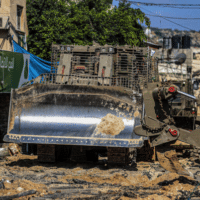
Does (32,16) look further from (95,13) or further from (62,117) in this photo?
(62,117)

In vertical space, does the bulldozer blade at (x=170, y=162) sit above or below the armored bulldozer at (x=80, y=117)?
below

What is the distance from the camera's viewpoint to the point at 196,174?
753 centimetres

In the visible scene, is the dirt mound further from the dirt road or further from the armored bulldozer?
the dirt road

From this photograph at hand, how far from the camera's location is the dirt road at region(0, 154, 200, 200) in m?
5.45

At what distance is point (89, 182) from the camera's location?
6.41m

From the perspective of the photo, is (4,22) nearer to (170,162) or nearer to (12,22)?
(12,22)

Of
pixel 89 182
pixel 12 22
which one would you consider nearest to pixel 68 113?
pixel 89 182

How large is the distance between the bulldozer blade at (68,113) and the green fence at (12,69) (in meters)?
3.67

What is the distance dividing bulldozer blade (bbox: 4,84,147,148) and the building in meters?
8.56

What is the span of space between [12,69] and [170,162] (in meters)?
8.10

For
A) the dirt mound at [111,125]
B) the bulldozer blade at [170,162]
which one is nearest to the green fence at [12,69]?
the dirt mound at [111,125]

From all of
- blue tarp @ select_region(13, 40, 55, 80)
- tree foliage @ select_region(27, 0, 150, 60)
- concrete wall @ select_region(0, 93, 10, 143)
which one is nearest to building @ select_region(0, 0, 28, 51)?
blue tarp @ select_region(13, 40, 55, 80)

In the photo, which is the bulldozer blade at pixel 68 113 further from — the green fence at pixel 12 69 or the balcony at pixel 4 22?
the balcony at pixel 4 22

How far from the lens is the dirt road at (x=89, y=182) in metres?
5.45
